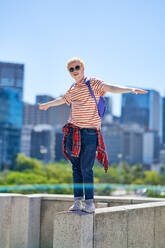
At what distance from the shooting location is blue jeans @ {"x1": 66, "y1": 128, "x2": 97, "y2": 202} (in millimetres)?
5637

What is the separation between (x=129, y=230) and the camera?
5914 millimetres

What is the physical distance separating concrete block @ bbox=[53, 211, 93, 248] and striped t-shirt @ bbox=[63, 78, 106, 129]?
3.98ft

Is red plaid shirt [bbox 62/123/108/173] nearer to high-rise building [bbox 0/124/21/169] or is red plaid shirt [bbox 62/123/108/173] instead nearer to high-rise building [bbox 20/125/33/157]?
high-rise building [bbox 0/124/21/169]

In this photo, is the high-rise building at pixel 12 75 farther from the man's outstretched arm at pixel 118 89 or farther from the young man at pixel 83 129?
the man's outstretched arm at pixel 118 89

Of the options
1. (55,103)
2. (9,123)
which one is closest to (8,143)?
(9,123)

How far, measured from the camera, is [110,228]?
5.54 metres

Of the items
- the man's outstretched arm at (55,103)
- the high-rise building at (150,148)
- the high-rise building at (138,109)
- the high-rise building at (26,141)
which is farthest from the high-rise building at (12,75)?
the man's outstretched arm at (55,103)

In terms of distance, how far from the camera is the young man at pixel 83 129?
18.6 feet

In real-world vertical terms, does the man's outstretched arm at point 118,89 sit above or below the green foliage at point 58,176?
above

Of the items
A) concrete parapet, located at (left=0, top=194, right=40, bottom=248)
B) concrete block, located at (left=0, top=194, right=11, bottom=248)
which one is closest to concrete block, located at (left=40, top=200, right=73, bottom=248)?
concrete parapet, located at (left=0, top=194, right=40, bottom=248)

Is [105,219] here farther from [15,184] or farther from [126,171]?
[126,171]

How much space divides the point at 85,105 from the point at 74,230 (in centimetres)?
164

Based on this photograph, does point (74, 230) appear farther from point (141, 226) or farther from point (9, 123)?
point (9, 123)

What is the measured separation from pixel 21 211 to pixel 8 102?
405ft
